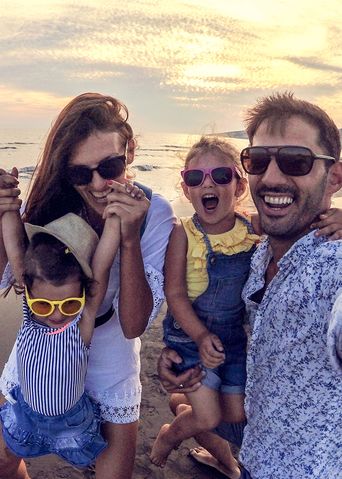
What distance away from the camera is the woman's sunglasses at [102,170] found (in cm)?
269

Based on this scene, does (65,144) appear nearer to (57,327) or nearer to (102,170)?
(102,170)

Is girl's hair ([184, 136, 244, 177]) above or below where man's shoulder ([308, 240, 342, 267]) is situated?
above

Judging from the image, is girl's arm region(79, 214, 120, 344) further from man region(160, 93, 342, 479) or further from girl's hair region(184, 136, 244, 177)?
girl's hair region(184, 136, 244, 177)

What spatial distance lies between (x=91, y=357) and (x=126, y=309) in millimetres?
489

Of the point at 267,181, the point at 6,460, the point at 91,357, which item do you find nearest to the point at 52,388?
the point at 91,357

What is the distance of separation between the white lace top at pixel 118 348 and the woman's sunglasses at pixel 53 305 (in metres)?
0.40

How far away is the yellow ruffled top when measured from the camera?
10.5 ft

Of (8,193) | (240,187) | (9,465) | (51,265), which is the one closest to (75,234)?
(51,265)

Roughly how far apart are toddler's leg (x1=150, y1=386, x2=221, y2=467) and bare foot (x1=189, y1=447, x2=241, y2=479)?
0.91ft

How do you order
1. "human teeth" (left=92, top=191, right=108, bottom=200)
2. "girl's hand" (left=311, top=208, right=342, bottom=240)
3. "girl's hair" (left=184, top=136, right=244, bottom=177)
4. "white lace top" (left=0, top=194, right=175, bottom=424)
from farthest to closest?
"girl's hair" (left=184, top=136, right=244, bottom=177), "white lace top" (left=0, top=194, right=175, bottom=424), "human teeth" (left=92, top=191, right=108, bottom=200), "girl's hand" (left=311, top=208, right=342, bottom=240)

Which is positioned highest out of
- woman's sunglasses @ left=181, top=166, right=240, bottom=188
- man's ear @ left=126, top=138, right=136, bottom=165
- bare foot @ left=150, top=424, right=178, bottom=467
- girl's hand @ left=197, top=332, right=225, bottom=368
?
man's ear @ left=126, top=138, right=136, bottom=165

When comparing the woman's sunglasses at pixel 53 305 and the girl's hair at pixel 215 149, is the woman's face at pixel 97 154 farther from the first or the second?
the girl's hair at pixel 215 149

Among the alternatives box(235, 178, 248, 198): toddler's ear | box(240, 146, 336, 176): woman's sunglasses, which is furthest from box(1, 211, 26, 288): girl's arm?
box(235, 178, 248, 198): toddler's ear

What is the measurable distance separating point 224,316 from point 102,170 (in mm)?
1257
